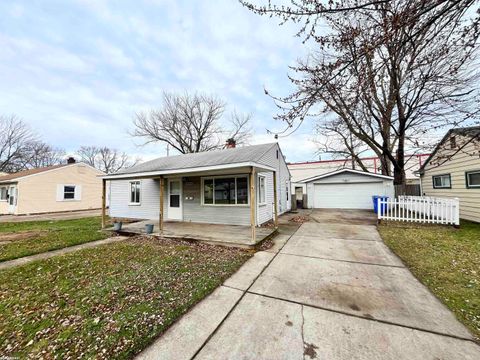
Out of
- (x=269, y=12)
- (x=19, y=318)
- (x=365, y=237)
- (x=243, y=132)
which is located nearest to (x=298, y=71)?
(x=269, y=12)

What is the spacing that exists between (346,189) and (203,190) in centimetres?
1088

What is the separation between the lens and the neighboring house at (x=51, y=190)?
571 inches

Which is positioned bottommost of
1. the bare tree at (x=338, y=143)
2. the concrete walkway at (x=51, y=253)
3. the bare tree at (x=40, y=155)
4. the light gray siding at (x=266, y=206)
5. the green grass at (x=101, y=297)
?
the green grass at (x=101, y=297)

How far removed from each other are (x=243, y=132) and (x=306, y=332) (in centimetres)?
2159

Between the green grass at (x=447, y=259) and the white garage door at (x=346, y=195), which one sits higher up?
the white garage door at (x=346, y=195)

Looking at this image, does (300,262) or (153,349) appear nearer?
(153,349)

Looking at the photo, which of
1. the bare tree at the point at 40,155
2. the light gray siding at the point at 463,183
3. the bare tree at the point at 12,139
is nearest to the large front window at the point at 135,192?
the light gray siding at the point at 463,183

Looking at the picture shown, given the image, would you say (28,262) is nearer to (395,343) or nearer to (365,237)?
(395,343)

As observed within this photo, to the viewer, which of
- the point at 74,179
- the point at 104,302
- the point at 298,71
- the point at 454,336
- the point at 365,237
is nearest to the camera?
the point at 454,336

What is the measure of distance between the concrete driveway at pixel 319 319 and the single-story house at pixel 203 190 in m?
3.67

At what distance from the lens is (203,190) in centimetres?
930

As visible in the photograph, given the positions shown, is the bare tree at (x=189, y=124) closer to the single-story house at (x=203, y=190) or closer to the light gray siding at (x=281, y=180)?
the light gray siding at (x=281, y=180)

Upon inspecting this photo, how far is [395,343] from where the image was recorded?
2.11 m

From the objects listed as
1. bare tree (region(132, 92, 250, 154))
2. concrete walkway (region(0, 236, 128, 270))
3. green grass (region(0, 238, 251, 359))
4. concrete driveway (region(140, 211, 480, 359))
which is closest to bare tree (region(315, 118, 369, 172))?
bare tree (region(132, 92, 250, 154))
